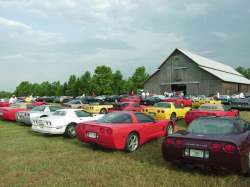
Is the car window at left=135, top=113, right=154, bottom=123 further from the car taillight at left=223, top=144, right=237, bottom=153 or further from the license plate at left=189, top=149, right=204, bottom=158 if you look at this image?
the car taillight at left=223, top=144, right=237, bottom=153

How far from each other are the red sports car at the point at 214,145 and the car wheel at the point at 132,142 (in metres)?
1.98

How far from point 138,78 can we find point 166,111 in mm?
58622

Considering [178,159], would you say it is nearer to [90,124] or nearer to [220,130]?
[220,130]

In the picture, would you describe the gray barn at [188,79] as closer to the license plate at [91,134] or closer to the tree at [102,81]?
the tree at [102,81]

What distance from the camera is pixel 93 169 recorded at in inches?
252

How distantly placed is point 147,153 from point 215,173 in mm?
2366

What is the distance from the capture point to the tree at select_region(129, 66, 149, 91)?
72.0 metres

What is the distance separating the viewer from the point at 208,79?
4466cm

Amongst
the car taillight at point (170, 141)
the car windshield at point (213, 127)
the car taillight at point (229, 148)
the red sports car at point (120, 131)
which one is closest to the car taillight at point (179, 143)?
the car taillight at point (170, 141)

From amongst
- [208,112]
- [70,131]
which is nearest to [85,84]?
[208,112]

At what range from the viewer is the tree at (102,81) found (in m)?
66.4

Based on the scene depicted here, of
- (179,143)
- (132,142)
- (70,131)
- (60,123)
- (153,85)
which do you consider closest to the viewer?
(179,143)

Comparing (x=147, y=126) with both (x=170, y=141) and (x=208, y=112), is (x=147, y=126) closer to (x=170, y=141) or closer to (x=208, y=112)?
(x=170, y=141)

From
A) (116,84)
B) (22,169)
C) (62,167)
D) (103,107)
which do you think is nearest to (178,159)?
(62,167)
